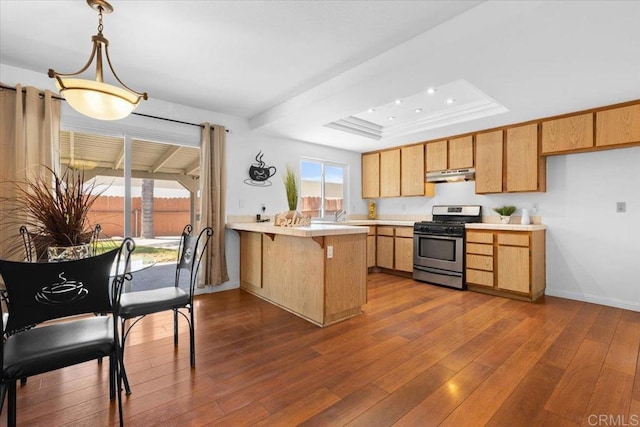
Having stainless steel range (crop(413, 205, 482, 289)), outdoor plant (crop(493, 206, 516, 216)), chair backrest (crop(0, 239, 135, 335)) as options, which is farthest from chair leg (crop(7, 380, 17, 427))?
outdoor plant (crop(493, 206, 516, 216))

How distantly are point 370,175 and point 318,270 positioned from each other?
138 inches

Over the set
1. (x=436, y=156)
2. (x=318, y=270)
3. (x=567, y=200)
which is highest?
(x=436, y=156)

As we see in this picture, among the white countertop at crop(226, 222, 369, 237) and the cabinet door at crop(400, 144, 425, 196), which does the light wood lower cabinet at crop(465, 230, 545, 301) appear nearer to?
the cabinet door at crop(400, 144, 425, 196)

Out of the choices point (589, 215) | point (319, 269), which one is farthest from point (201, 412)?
point (589, 215)

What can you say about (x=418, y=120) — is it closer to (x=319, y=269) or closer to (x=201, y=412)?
(x=319, y=269)

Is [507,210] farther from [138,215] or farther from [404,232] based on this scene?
[138,215]

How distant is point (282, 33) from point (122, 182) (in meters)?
2.65

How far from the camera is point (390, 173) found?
557cm

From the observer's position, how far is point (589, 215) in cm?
374

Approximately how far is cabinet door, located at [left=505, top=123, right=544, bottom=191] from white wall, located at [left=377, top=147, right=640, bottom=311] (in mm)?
362

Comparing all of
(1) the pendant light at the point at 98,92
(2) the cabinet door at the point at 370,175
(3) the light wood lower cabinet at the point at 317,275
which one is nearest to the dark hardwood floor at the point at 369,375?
(3) the light wood lower cabinet at the point at 317,275

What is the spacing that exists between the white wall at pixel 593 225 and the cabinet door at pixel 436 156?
46.0 inches

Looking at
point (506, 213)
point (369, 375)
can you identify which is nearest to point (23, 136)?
point (369, 375)

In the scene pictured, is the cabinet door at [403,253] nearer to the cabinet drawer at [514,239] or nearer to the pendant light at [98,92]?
the cabinet drawer at [514,239]
